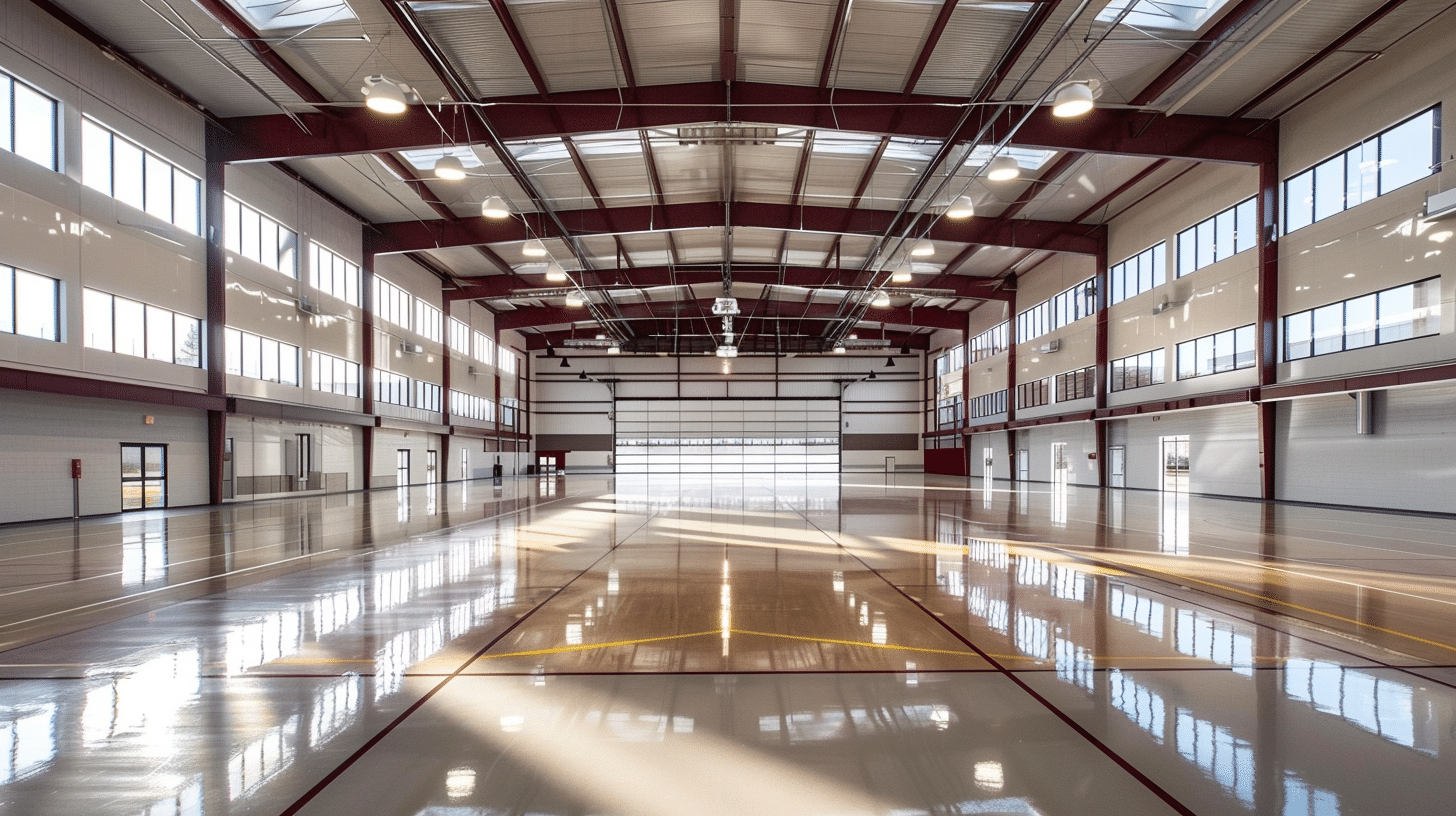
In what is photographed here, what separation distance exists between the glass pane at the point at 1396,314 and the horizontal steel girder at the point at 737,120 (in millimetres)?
6711

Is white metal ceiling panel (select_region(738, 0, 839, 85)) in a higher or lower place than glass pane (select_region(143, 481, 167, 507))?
higher

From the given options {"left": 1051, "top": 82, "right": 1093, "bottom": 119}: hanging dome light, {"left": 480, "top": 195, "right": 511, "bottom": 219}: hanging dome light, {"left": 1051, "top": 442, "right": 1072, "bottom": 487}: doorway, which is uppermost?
{"left": 1051, "top": 82, "right": 1093, "bottom": 119}: hanging dome light

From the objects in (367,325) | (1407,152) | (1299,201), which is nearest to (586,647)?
(1407,152)

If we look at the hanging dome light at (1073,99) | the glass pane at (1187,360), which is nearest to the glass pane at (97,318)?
the hanging dome light at (1073,99)

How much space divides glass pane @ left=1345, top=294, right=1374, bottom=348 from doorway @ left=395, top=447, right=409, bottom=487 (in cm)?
4015

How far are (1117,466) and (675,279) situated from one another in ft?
81.8

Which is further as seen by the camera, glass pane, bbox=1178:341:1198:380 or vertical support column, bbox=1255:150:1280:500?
glass pane, bbox=1178:341:1198:380

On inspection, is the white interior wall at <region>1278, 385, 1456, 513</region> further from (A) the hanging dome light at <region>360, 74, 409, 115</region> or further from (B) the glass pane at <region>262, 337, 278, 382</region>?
(B) the glass pane at <region>262, 337, 278, 382</region>

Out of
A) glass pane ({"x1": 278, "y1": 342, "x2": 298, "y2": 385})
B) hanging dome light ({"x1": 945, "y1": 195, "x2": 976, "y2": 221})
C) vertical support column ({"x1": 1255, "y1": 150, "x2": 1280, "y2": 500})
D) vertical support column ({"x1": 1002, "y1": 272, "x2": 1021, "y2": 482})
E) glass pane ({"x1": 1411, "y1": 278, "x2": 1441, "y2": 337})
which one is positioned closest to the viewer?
glass pane ({"x1": 1411, "y1": 278, "x2": 1441, "y2": 337})

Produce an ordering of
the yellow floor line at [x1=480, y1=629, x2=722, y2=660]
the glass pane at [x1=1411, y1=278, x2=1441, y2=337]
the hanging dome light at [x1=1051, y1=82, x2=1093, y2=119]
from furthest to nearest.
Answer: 1. the glass pane at [x1=1411, y1=278, x2=1441, y2=337]
2. the hanging dome light at [x1=1051, y1=82, x2=1093, y2=119]
3. the yellow floor line at [x1=480, y1=629, x2=722, y2=660]

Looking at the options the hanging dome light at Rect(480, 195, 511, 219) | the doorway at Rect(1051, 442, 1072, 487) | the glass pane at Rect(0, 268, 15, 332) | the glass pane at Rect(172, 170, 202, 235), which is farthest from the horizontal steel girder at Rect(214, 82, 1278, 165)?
the doorway at Rect(1051, 442, 1072, 487)

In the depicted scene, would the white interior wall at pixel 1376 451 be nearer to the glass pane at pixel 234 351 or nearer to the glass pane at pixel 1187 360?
the glass pane at pixel 1187 360

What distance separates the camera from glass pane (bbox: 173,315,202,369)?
2278cm

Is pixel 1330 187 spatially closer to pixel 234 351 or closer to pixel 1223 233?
pixel 1223 233
